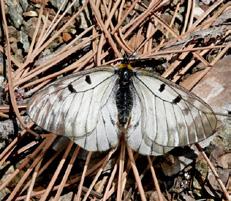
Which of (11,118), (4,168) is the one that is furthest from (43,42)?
(4,168)

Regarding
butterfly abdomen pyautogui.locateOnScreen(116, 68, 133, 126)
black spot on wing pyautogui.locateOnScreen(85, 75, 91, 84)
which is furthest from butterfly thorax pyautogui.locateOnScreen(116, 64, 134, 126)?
black spot on wing pyautogui.locateOnScreen(85, 75, 91, 84)

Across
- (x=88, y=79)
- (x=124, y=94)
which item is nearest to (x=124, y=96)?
(x=124, y=94)

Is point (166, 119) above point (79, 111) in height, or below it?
below

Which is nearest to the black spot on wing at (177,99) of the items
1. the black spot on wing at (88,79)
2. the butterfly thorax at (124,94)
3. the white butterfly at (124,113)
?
the white butterfly at (124,113)

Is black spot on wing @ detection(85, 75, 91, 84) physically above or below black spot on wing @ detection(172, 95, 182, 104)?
above

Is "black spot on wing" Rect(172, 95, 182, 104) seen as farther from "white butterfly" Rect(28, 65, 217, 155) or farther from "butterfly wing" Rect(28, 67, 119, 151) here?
"butterfly wing" Rect(28, 67, 119, 151)

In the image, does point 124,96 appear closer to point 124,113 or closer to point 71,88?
point 124,113

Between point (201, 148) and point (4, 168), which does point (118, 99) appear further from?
point (4, 168)

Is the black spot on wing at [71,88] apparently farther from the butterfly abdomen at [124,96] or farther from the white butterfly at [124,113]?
the butterfly abdomen at [124,96]
